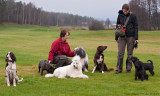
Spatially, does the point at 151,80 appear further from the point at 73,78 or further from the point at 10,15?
the point at 10,15

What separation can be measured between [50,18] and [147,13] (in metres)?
71.1

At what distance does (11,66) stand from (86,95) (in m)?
2.48

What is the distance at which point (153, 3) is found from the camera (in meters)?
63.5

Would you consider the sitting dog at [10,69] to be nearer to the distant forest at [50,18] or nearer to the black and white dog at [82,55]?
the black and white dog at [82,55]

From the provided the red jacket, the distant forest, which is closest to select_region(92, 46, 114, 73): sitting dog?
the red jacket

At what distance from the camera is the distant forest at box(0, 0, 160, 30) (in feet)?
213

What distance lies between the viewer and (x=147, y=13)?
65.5 meters

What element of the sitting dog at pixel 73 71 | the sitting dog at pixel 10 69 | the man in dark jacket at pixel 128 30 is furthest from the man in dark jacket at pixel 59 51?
A: the sitting dog at pixel 10 69

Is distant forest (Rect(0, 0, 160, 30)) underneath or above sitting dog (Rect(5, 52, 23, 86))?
above

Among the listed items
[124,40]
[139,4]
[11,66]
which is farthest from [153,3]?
[11,66]

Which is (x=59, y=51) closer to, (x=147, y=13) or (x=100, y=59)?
(x=100, y=59)

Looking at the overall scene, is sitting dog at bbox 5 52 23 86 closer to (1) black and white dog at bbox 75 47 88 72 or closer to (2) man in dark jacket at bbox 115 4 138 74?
(1) black and white dog at bbox 75 47 88 72

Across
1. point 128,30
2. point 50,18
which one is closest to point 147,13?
point 128,30

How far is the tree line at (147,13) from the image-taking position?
64.5 metres
